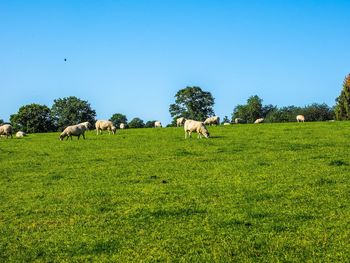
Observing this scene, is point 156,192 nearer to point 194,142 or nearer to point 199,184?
point 199,184

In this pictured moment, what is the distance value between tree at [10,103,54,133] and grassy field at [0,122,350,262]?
10612cm

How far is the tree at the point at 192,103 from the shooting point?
149625mm

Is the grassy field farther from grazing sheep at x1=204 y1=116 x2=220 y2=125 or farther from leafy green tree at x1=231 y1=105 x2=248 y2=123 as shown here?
leafy green tree at x1=231 y1=105 x2=248 y2=123

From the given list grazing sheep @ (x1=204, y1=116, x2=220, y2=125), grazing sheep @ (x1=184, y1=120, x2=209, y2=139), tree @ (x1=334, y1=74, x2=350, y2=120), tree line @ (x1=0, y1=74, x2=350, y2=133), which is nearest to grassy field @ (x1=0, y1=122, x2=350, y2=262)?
grazing sheep @ (x1=184, y1=120, x2=209, y2=139)

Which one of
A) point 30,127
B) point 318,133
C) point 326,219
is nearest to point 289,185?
point 326,219

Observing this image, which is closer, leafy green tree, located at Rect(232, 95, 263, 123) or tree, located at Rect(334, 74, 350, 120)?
tree, located at Rect(334, 74, 350, 120)

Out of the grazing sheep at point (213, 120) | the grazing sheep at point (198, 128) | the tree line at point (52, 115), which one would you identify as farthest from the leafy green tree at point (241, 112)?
the grazing sheep at point (198, 128)

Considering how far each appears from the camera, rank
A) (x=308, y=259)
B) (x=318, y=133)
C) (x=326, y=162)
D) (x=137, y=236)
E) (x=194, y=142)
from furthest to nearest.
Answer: (x=318, y=133) < (x=194, y=142) < (x=326, y=162) < (x=137, y=236) < (x=308, y=259)

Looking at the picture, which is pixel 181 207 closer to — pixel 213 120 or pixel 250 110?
pixel 213 120

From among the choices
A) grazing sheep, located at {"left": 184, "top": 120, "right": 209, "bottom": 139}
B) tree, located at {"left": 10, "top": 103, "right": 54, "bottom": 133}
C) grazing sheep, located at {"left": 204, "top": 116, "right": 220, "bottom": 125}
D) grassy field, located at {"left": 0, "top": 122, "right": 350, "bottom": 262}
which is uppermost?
tree, located at {"left": 10, "top": 103, "right": 54, "bottom": 133}

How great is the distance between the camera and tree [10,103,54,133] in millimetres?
129375

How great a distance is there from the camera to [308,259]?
10203 mm

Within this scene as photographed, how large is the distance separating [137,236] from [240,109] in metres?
174

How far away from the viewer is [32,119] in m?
131
